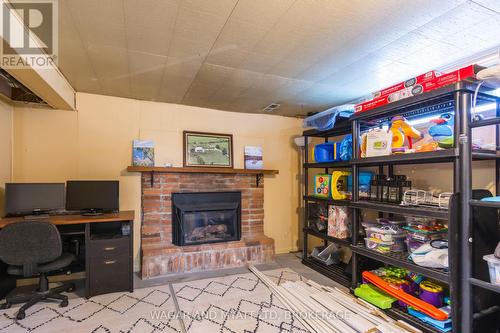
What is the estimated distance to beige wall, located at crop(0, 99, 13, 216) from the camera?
273 cm

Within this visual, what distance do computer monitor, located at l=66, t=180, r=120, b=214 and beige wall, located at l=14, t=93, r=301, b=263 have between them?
244 mm

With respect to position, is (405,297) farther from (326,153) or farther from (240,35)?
(240,35)

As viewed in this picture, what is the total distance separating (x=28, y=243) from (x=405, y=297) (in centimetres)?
329

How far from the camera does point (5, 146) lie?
279 cm

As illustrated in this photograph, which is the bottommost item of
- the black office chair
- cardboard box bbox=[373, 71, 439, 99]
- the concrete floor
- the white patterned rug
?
the concrete floor

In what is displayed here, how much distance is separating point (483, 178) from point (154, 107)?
3.66m

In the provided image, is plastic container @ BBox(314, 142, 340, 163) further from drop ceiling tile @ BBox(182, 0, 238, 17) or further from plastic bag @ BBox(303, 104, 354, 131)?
drop ceiling tile @ BBox(182, 0, 238, 17)

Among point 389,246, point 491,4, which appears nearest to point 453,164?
point 389,246

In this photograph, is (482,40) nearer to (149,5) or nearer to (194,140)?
(149,5)

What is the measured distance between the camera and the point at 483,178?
216 cm

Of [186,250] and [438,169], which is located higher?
[438,169]

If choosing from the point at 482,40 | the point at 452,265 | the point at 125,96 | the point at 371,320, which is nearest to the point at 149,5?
the point at 125,96

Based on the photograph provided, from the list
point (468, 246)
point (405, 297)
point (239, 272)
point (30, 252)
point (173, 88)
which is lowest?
point (239, 272)

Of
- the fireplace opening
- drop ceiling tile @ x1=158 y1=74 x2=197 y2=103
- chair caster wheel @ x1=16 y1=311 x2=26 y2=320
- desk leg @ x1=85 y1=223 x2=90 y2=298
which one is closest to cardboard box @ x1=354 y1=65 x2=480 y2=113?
drop ceiling tile @ x1=158 y1=74 x2=197 y2=103
